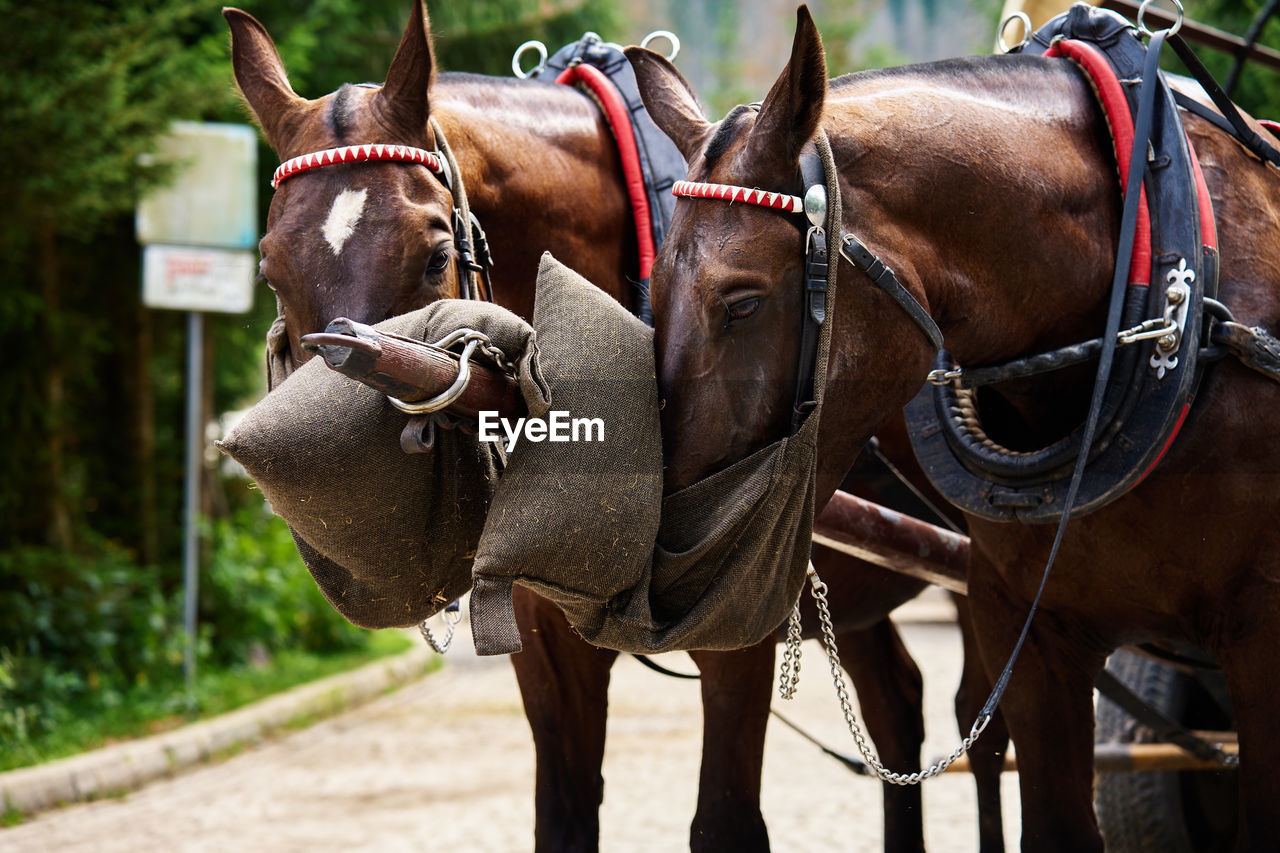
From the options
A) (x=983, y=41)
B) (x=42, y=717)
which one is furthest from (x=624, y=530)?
(x=983, y=41)

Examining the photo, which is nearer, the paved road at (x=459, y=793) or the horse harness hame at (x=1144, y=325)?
the horse harness hame at (x=1144, y=325)

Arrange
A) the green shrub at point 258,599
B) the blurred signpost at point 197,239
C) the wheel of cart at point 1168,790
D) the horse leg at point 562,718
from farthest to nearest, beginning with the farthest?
the green shrub at point 258,599 → the blurred signpost at point 197,239 → the wheel of cart at point 1168,790 → the horse leg at point 562,718

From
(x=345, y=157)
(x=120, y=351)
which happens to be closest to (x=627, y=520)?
(x=345, y=157)

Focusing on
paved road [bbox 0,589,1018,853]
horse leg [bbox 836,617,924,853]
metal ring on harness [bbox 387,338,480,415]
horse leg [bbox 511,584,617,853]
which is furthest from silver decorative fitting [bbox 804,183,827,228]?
paved road [bbox 0,589,1018,853]

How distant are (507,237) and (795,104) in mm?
1044

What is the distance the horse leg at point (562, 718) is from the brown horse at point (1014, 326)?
86cm

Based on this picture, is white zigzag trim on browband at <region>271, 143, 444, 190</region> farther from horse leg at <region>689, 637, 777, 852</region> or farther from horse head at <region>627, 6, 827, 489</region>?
horse leg at <region>689, 637, 777, 852</region>

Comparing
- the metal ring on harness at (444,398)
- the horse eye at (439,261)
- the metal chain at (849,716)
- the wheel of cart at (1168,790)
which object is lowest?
the wheel of cart at (1168,790)

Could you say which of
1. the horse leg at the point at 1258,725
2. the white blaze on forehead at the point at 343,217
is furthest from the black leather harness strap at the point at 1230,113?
the white blaze on forehead at the point at 343,217

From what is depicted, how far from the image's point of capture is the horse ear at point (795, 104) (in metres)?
1.74

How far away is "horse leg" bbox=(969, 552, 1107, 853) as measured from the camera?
7.52 ft

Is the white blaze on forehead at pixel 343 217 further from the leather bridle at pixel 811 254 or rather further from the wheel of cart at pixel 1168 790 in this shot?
the wheel of cart at pixel 1168 790

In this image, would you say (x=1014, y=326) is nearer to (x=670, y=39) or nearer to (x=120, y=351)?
(x=670, y=39)

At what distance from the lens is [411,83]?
2.41 m
